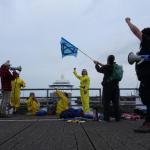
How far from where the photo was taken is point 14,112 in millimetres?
24016

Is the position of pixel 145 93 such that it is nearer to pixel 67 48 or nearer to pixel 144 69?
pixel 144 69

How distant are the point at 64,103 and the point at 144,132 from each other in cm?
1254

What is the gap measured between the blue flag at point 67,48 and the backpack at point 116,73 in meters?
7.36

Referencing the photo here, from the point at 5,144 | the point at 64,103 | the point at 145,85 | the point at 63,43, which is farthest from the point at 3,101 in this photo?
the point at 5,144

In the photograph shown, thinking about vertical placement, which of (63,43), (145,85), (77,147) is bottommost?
(77,147)

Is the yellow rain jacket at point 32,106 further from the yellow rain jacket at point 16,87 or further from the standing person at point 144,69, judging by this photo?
the standing person at point 144,69

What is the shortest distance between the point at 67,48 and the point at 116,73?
7888 mm

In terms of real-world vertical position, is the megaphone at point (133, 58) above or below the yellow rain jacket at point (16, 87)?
below

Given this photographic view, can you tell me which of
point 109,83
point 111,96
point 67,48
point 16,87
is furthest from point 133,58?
point 16,87

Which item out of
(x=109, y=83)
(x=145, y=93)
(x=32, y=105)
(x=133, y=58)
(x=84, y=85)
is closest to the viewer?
(x=133, y=58)

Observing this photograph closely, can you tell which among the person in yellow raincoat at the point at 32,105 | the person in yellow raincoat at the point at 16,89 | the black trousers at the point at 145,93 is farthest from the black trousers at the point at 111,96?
the person in yellow raincoat at the point at 32,105

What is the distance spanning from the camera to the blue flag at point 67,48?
22.6 m

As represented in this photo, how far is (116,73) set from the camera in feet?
49.9

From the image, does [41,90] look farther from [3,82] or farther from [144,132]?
[144,132]
